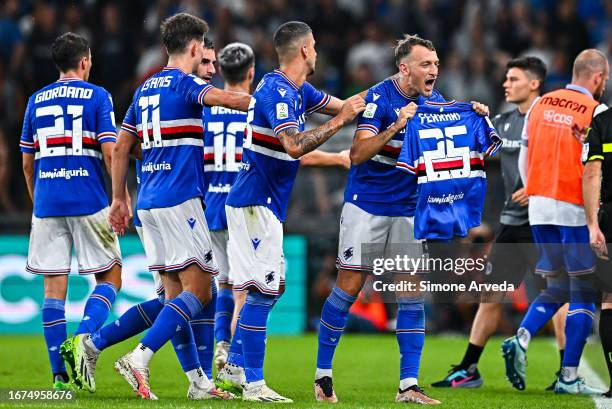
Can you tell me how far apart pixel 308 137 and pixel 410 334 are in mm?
1648

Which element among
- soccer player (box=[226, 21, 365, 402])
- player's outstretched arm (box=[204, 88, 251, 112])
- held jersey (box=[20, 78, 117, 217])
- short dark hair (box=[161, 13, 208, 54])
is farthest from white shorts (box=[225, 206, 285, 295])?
held jersey (box=[20, 78, 117, 217])

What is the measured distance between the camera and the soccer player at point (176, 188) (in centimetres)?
775

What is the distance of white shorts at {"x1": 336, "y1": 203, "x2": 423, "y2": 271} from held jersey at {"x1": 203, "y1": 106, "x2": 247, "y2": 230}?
187cm

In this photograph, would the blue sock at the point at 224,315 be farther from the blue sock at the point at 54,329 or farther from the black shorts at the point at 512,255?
the black shorts at the point at 512,255

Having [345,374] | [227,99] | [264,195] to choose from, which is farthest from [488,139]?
[345,374]

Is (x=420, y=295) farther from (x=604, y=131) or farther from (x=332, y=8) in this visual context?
(x=332, y=8)

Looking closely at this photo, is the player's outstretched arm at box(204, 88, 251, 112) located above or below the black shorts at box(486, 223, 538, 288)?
above

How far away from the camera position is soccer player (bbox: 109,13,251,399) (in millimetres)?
7754

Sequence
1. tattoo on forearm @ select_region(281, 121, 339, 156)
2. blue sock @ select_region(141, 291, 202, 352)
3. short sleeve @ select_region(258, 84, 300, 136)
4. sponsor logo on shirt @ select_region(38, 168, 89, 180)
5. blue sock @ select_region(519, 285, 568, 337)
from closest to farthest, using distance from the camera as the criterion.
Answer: tattoo on forearm @ select_region(281, 121, 339, 156) → short sleeve @ select_region(258, 84, 300, 136) → blue sock @ select_region(141, 291, 202, 352) → sponsor logo on shirt @ select_region(38, 168, 89, 180) → blue sock @ select_region(519, 285, 568, 337)

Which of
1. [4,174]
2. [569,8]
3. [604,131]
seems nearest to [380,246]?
[604,131]

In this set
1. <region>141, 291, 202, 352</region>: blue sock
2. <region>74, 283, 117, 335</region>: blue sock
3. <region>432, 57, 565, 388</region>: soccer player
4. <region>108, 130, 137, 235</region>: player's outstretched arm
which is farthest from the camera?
<region>432, 57, 565, 388</region>: soccer player

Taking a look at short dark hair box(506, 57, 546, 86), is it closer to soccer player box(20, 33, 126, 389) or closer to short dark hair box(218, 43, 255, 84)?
short dark hair box(218, 43, 255, 84)

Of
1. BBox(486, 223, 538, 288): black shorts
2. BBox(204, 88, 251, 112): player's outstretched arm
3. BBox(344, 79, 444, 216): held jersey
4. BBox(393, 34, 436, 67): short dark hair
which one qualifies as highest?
BBox(393, 34, 436, 67): short dark hair

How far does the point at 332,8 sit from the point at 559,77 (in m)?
3.97
